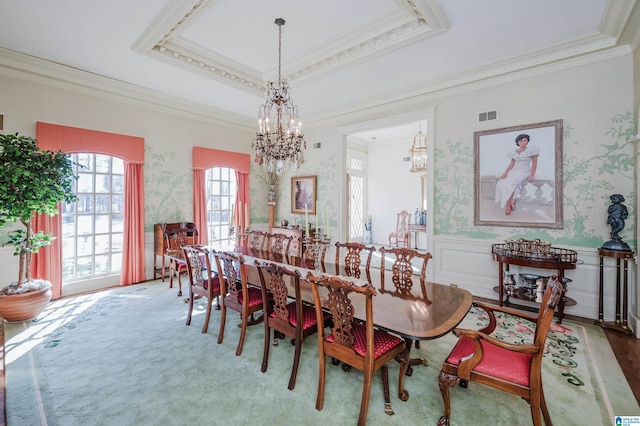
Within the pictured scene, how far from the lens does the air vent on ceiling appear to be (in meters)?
3.81

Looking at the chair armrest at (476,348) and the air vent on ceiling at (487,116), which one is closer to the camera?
the chair armrest at (476,348)

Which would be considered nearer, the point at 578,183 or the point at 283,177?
the point at 578,183

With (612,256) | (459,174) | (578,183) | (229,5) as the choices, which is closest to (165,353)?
(229,5)

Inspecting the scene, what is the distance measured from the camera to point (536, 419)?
4.92 feet

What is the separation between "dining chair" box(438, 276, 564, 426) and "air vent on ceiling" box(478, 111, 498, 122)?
2866 millimetres

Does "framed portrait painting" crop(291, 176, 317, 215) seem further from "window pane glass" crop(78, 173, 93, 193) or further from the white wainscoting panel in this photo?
"window pane glass" crop(78, 173, 93, 193)

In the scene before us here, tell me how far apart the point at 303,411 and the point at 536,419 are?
1.31 m

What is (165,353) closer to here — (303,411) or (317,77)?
(303,411)

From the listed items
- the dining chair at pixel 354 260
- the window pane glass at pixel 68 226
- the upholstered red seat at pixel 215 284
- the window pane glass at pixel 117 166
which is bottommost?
the upholstered red seat at pixel 215 284

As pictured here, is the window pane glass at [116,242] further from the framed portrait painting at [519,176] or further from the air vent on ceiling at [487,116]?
the air vent on ceiling at [487,116]

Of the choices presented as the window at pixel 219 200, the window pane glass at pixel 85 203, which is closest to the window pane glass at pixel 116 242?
the window pane glass at pixel 85 203

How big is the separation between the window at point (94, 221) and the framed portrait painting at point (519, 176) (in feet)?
17.8

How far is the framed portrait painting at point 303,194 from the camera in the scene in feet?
→ 19.4

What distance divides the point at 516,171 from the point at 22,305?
19.5ft
